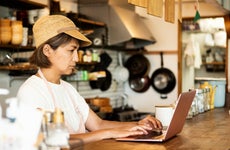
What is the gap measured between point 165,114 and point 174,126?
0.43m

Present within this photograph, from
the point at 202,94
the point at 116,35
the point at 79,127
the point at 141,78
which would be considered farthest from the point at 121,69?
the point at 79,127

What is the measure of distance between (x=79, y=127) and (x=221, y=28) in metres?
5.43

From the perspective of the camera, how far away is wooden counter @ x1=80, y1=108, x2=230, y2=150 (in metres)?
2.05

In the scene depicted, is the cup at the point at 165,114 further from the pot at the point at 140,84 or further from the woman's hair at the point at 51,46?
the pot at the point at 140,84

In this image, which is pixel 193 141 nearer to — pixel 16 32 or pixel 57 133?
pixel 57 133

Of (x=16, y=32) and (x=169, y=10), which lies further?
(x=16, y=32)

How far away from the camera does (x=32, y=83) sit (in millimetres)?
2287

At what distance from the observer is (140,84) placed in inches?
276

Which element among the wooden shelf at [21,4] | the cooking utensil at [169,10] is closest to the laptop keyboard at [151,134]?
the cooking utensil at [169,10]

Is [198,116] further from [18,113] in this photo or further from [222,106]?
[18,113]

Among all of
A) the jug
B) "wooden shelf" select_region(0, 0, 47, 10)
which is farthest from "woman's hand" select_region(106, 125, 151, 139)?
"wooden shelf" select_region(0, 0, 47, 10)

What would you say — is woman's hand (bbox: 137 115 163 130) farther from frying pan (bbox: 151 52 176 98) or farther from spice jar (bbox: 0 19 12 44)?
frying pan (bbox: 151 52 176 98)

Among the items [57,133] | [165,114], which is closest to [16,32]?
[165,114]

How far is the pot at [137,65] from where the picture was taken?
22.8 feet
